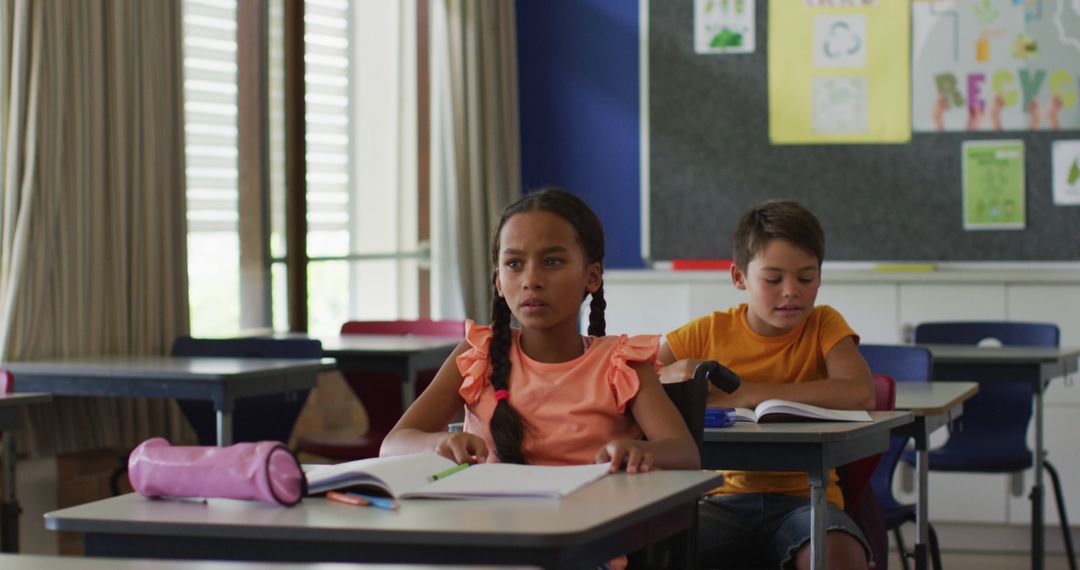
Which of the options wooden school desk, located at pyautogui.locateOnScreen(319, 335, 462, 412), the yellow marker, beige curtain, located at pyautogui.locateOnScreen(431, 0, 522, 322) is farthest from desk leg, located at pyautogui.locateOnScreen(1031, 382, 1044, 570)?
beige curtain, located at pyautogui.locateOnScreen(431, 0, 522, 322)

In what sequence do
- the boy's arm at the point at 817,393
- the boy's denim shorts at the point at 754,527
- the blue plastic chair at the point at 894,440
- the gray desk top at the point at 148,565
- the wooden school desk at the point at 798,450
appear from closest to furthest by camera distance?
the gray desk top at the point at 148,565
the wooden school desk at the point at 798,450
the boy's denim shorts at the point at 754,527
the boy's arm at the point at 817,393
the blue plastic chair at the point at 894,440

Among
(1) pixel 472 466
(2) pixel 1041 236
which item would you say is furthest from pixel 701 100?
(1) pixel 472 466

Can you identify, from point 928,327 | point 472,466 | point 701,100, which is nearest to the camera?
point 472,466

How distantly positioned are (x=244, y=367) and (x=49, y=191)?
30.8 inches

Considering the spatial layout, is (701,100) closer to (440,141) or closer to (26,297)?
(440,141)

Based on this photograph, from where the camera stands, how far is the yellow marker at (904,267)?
539cm

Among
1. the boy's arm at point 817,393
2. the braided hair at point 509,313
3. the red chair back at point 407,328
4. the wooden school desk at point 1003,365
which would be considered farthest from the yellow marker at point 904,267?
the braided hair at point 509,313

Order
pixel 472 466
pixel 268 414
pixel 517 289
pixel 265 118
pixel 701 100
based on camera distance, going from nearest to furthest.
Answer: pixel 472 466
pixel 517 289
pixel 268 414
pixel 265 118
pixel 701 100

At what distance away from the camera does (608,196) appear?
6.03m

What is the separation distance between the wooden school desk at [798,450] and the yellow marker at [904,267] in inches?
122

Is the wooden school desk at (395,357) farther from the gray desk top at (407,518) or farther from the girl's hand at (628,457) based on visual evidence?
the gray desk top at (407,518)

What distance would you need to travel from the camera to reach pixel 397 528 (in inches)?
55.1

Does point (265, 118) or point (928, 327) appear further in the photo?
point (265, 118)

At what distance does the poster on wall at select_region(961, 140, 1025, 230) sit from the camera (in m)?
5.52
